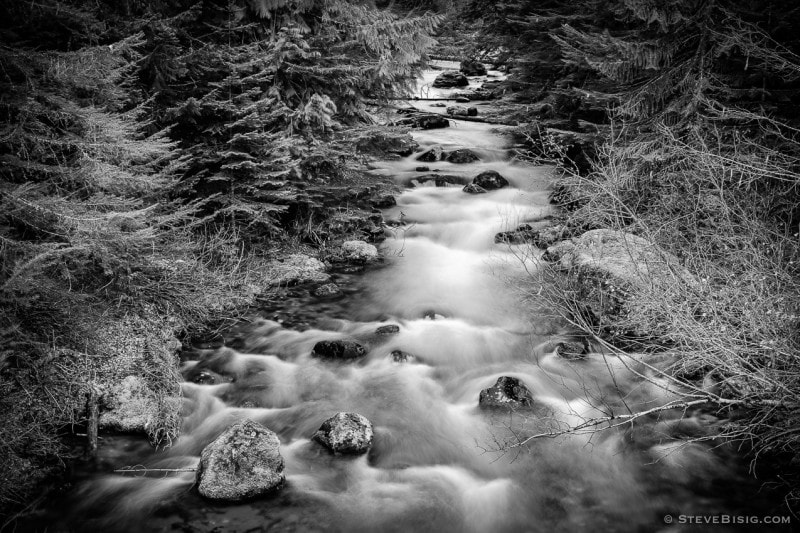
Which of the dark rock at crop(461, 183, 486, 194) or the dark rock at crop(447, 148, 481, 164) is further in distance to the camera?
the dark rock at crop(447, 148, 481, 164)

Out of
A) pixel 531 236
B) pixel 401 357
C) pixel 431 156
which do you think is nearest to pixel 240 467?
pixel 401 357

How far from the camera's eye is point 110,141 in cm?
512

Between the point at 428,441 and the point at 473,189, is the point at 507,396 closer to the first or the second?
the point at 428,441

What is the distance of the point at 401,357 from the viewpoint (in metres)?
6.92

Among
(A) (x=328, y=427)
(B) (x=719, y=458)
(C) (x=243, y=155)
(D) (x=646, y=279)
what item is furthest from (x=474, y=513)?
(C) (x=243, y=155)

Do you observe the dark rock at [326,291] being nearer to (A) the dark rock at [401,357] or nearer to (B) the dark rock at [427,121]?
(A) the dark rock at [401,357]

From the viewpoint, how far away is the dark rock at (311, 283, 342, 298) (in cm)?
864

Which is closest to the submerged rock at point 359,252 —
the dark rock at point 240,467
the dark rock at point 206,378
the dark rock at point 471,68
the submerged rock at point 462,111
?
the dark rock at point 206,378

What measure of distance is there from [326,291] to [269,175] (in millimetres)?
2359

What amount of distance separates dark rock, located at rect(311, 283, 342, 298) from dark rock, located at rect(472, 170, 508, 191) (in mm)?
6580

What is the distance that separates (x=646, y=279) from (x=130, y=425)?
6.39 meters

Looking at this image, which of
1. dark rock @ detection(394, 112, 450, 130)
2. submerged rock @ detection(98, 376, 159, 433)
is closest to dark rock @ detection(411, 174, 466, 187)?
dark rock @ detection(394, 112, 450, 130)

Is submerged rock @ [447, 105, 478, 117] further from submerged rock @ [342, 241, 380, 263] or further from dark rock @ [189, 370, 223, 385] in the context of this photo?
dark rock @ [189, 370, 223, 385]

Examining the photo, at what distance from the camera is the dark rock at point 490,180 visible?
13.6 m
